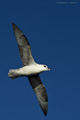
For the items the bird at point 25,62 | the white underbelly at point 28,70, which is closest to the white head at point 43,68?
the bird at point 25,62

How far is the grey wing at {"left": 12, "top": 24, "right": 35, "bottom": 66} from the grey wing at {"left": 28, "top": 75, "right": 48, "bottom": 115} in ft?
4.91

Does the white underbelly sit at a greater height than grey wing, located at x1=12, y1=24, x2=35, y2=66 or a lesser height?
lesser

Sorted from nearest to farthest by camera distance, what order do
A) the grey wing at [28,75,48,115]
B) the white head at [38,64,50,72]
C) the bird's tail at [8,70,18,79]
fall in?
the white head at [38,64,50,72], the bird's tail at [8,70,18,79], the grey wing at [28,75,48,115]

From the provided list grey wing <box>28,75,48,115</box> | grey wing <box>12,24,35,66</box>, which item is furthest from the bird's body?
grey wing <box>28,75,48,115</box>

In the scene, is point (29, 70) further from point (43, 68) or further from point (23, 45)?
point (23, 45)

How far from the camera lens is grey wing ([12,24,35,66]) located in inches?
1016

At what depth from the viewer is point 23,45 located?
25.8m

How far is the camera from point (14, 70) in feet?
85.2

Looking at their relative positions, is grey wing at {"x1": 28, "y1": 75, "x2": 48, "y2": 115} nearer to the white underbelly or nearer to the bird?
the bird

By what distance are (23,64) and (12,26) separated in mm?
2578

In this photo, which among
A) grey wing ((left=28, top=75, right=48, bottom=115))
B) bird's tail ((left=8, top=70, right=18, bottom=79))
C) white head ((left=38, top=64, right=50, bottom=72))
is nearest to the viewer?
white head ((left=38, top=64, right=50, bottom=72))

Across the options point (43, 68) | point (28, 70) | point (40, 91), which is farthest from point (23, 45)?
point (40, 91)

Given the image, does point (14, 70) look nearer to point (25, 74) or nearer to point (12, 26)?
point (25, 74)

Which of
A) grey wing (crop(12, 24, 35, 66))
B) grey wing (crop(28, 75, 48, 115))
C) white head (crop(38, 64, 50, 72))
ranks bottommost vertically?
grey wing (crop(28, 75, 48, 115))
